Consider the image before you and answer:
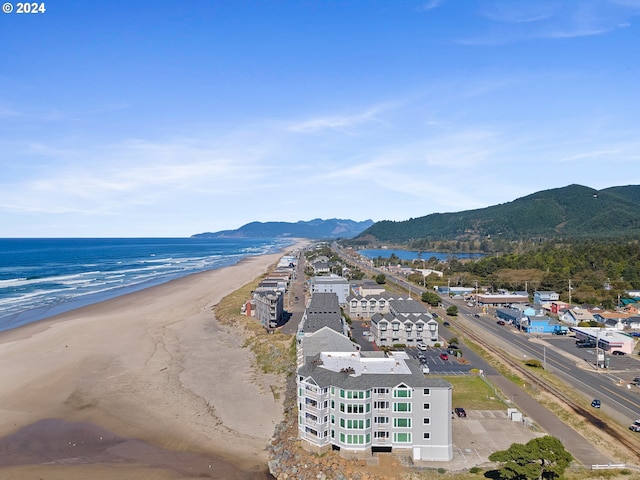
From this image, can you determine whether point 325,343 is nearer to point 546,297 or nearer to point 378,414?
point 378,414

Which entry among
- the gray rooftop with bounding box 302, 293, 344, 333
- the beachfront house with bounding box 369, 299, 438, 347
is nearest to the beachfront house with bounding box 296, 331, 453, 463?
the gray rooftop with bounding box 302, 293, 344, 333

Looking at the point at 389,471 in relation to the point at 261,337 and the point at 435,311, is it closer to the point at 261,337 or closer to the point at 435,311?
the point at 261,337

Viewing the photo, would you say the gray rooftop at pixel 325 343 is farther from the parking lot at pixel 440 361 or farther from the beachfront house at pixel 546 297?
the beachfront house at pixel 546 297

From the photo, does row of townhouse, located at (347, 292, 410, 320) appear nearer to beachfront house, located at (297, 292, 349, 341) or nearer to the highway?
beachfront house, located at (297, 292, 349, 341)

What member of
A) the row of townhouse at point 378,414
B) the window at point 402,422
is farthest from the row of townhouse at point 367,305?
the window at point 402,422

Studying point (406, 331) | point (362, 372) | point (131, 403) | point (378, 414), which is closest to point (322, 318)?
point (406, 331)

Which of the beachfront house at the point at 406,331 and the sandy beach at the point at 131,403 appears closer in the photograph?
the sandy beach at the point at 131,403

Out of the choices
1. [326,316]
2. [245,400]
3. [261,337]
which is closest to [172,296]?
[261,337]

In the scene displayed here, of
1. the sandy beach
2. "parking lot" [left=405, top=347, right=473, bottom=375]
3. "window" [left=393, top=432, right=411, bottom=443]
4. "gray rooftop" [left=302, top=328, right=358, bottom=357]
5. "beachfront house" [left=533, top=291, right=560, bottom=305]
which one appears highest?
"gray rooftop" [left=302, top=328, right=358, bottom=357]
